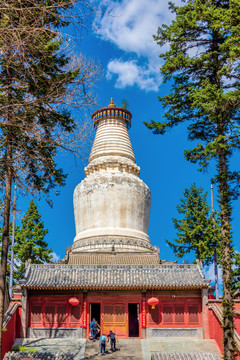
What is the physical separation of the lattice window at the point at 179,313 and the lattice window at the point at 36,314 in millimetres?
7375

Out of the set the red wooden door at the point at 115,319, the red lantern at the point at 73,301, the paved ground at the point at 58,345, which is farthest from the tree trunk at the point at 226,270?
the red lantern at the point at 73,301

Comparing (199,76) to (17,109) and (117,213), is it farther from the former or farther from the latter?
(117,213)

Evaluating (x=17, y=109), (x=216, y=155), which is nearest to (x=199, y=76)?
(x=216, y=155)

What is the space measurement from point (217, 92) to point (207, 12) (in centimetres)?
307

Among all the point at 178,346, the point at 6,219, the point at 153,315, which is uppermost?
the point at 6,219

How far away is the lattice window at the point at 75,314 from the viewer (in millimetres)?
23856

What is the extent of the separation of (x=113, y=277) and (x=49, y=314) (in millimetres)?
3973

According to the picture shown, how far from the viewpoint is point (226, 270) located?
48.7 feet

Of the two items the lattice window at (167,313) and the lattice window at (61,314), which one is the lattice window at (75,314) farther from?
the lattice window at (167,313)

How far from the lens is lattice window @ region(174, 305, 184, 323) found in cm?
2409

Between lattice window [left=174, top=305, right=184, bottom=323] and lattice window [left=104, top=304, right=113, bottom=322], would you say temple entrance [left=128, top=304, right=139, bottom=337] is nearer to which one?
lattice window [left=104, top=304, right=113, bottom=322]

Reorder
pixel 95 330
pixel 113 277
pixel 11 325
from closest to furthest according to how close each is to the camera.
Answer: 1. pixel 11 325
2. pixel 95 330
3. pixel 113 277

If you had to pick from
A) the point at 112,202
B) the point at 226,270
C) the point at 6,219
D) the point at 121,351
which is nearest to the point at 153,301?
the point at 121,351

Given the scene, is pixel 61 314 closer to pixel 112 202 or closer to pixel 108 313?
pixel 108 313
